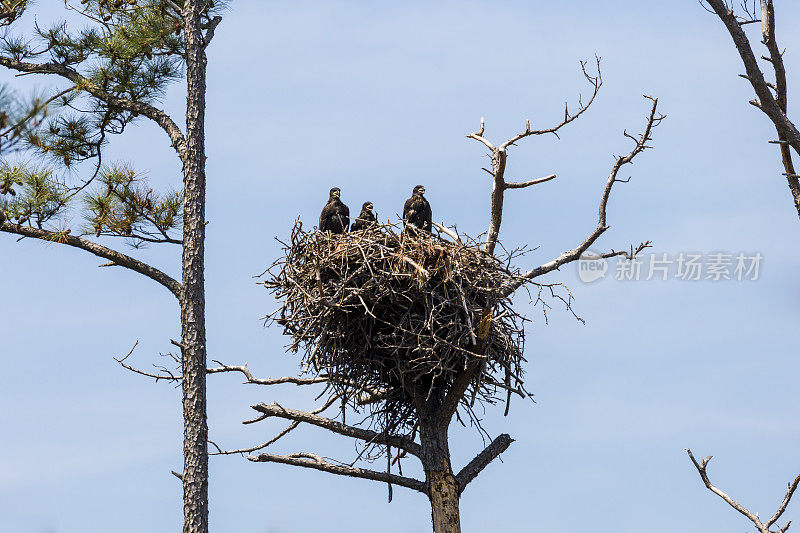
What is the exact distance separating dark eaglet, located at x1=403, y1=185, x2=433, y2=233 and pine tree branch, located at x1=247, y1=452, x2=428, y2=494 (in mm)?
2475

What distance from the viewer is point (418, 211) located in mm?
10125

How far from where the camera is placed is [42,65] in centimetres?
1073

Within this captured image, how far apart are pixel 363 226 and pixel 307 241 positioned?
699 mm

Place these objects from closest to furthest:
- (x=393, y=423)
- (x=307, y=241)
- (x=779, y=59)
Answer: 1. (x=779, y=59)
2. (x=307, y=241)
3. (x=393, y=423)

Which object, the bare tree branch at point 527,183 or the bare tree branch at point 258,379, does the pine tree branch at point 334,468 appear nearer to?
the bare tree branch at point 258,379

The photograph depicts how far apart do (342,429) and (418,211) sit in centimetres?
233

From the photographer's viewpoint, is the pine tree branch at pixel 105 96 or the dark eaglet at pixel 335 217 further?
the pine tree branch at pixel 105 96

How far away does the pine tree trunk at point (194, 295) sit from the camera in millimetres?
9570

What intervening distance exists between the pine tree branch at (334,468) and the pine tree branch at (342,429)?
0.94 feet

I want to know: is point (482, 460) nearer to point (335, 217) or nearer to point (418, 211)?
point (418, 211)

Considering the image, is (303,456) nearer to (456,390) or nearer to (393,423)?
(393,423)

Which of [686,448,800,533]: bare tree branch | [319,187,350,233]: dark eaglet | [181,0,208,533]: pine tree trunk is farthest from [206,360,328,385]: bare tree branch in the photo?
[686,448,800,533]: bare tree branch

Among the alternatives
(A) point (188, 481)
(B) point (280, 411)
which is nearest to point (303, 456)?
(B) point (280, 411)

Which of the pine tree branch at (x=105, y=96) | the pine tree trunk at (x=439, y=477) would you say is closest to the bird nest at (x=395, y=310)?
the pine tree trunk at (x=439, y=477)
